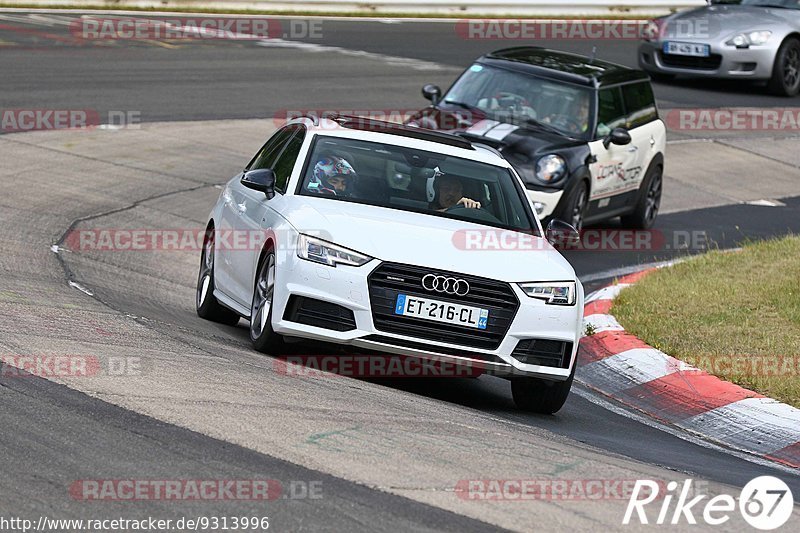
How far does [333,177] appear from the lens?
8953 millimetres

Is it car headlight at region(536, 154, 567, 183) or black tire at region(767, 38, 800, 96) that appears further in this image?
black tire at region(767, 38, 800, 96)

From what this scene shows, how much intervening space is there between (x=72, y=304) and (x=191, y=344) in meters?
1.05

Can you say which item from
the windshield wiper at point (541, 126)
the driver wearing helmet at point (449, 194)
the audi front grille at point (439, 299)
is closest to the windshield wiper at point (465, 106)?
the windshield wiper at point (541, 126)

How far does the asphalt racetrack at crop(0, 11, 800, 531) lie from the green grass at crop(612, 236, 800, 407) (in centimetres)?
87

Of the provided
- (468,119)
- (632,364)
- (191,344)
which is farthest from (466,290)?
(468,119)

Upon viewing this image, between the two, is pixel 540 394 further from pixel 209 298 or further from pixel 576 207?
pixel 576 207

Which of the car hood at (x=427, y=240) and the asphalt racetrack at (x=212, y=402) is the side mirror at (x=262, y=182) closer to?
the car hood at (x=427, y=240)

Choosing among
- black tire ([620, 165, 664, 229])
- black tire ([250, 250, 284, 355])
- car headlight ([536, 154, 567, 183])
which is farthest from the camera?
black tire ([620, 165, 664, 229])

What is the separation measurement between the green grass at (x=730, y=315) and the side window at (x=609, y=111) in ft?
6.58

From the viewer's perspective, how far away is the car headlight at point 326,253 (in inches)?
310

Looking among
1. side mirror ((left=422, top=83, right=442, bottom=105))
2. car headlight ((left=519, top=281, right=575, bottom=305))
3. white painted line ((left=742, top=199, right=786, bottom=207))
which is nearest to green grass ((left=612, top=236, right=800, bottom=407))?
car headlight ((left=519, top=281, right=575, bottom=305))

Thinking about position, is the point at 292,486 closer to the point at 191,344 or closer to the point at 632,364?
the point at 191,344

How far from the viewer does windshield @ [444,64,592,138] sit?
1447 cm

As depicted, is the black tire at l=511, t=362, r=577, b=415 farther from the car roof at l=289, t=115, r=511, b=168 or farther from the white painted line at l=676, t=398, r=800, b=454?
the car roof at l=289, t=115, r=511, b=168
